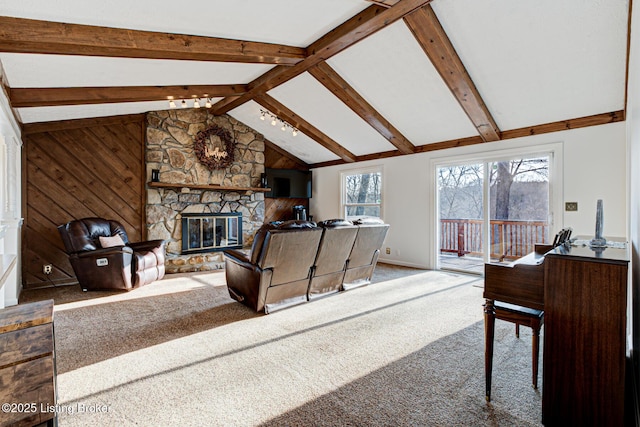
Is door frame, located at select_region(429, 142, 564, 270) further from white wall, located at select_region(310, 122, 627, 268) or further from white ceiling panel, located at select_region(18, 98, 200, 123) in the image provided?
white ceiling panel, located at select_region(18, 98, 200, 123)

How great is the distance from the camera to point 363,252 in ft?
13.9

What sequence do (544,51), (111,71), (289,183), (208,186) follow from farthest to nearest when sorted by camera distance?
(289,183) < (208,186) < (111,71) < (544,51)

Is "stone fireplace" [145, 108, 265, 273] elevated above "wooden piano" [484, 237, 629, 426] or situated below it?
above

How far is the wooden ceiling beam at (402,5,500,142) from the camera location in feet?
10.2

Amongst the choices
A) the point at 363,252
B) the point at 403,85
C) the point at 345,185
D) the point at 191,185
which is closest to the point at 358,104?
the point at 403,85

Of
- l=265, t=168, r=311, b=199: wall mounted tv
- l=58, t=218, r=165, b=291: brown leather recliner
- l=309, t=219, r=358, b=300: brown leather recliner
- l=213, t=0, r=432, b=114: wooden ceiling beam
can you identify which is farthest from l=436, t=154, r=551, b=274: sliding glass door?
l=58, t=218, r=165, b=291: brown leather recliner

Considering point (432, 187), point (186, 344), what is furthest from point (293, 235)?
point (432, 187)

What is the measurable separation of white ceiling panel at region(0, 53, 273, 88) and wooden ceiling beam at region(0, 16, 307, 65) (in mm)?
444

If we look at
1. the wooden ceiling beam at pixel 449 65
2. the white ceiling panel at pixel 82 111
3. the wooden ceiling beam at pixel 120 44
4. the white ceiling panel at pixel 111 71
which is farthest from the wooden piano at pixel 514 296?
the white ceiling panel at pixel 82 111

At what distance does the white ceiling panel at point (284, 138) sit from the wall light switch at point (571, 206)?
444 centimetres

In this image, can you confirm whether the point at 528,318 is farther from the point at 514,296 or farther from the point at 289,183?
the point at 289,183

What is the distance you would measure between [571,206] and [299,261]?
3.67m

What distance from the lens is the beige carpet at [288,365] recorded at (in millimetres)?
1730

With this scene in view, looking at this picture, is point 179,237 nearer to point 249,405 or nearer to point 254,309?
point 254,309
